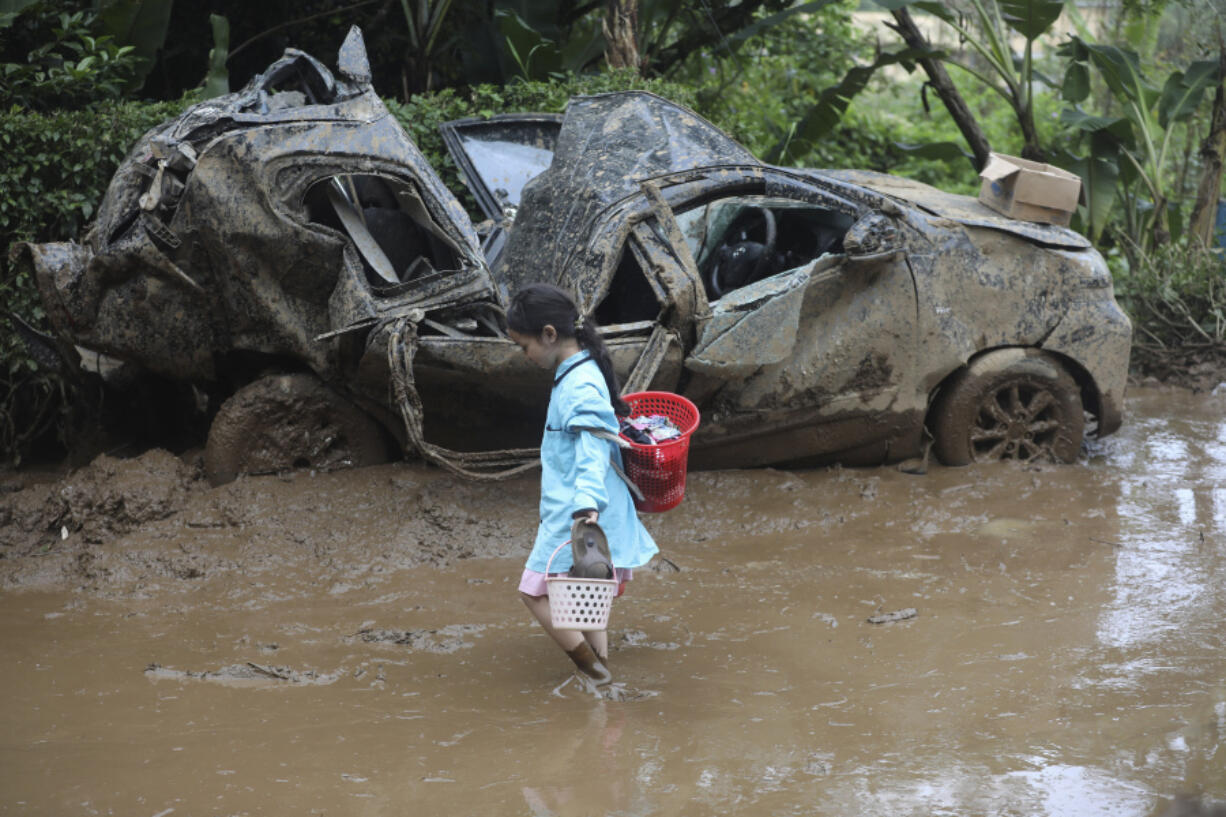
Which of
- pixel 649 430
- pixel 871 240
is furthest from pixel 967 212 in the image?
pixel 649 430

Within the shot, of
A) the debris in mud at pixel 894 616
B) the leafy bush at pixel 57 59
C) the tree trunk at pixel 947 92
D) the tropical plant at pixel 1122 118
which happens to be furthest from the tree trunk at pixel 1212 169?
the leafy bush at pixel 57 59

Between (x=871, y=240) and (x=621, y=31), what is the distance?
4631mm

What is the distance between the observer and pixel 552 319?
3980mm

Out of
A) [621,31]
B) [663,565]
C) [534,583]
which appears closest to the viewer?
[534,583]

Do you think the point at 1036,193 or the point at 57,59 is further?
A: the point at 57,59

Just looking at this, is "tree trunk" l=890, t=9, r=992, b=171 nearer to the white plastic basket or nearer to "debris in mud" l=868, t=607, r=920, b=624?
"debris in mud" l=868, t=607, r=920, b=624

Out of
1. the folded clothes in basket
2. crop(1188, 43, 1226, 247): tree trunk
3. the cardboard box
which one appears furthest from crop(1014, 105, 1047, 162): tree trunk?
the folded clothes in basket

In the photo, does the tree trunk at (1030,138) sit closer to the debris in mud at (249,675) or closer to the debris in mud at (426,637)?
the debris in mud at (426,637)

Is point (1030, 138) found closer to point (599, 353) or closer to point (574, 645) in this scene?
point (599, 353)

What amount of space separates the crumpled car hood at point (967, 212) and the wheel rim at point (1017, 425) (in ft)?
2.67

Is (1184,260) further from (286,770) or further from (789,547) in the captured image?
(286,770)

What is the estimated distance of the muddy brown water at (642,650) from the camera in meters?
3.42

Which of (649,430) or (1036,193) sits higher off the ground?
Result: (1036,193)

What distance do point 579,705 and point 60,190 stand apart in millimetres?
4988
